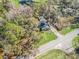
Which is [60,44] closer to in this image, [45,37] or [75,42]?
[75,42]

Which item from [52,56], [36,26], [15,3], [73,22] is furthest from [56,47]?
[15,3]

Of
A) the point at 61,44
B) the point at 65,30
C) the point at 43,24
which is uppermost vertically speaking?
the point at 43,24

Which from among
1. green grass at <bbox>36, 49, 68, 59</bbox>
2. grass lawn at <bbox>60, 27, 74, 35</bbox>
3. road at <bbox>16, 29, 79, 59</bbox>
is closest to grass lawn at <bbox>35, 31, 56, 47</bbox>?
road at <bbox>16, 29, 79, 59</bbox>

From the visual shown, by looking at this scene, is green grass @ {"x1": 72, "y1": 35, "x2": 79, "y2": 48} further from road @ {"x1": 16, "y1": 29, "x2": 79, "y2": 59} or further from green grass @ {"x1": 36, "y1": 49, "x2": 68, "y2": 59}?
green grass @ {"x1": 36, "y1": 49, "x2": 68, "y2": 59}

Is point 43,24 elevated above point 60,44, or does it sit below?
above

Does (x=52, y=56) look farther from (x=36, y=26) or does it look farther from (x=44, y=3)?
(x=44, y=3)

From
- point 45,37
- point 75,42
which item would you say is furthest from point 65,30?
point 45,37

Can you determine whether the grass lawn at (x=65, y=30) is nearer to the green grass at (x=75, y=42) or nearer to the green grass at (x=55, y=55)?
→ the green grass at (x=75, y=42)

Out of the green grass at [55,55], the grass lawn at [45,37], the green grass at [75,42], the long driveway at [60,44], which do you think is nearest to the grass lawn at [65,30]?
the long driveway at [60,44]
